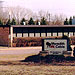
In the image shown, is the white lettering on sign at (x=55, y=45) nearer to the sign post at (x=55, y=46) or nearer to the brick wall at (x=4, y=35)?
the sign post at (x=55, y=46)

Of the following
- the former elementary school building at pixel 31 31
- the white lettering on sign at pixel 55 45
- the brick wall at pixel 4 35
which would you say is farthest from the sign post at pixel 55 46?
the brick wall at pixel 4 35

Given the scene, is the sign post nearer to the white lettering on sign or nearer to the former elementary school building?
the white lettering on sign

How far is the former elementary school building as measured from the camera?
4054 cm

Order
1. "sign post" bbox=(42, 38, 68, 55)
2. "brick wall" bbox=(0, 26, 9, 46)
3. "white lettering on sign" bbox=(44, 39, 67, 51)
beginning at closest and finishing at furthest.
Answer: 1. "sign post" bbox=(42, 38, 68, 55)
2. "white lettering on sign" bbox=(44, 39, 67, 51)
3. "brick wall" bbox=(0, 26, 9, 46)

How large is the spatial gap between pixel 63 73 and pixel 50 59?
641cm

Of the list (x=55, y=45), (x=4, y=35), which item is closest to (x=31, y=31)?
(x=4, y=35)

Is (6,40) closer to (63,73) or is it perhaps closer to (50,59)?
(50,59)

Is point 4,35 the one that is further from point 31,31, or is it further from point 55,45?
point 55,45

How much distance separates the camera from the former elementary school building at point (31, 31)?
40541mm

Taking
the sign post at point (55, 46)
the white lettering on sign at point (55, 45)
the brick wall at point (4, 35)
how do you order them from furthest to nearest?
1. the brick wall at point (4, 35)
2. the white lettering on sign at point (55, 45)
3. the sign post at point (55, 46)

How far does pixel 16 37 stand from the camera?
135ft

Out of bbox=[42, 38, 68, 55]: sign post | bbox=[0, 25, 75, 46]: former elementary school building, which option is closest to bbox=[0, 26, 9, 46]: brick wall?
bbox=[0, 25, 75, 46]: former elementary school building

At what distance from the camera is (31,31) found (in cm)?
4231

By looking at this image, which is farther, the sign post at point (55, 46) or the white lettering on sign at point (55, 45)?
the white lettering on sign at point (55, 45)
